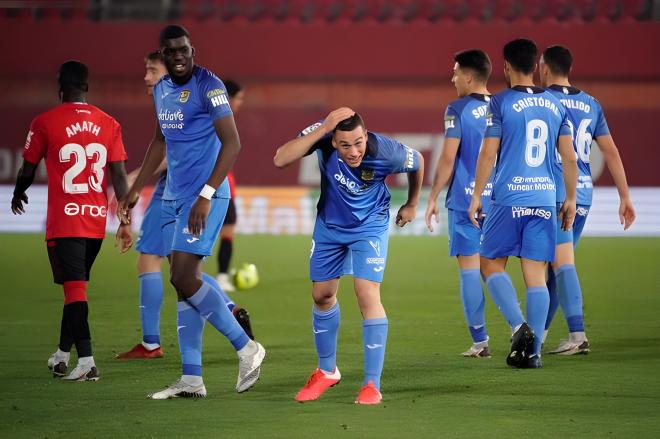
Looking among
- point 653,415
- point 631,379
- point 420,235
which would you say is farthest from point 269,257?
point 653,415

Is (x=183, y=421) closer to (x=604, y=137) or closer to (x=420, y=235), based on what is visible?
(x=604, y=137)

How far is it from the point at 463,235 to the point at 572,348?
1030mm

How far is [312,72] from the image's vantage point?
2072 cm

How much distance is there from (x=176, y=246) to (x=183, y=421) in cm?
103

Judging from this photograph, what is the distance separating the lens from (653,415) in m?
5.66

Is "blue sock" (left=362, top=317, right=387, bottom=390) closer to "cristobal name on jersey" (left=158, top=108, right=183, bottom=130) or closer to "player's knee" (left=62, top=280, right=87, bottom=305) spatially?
"cristobal name on jersey" (left=158, top=108, right=183, bottom=130)

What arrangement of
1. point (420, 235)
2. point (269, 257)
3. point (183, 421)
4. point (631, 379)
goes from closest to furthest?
point (183, 421) < point (631, 379) < point (269, 257) < point (420, 235)

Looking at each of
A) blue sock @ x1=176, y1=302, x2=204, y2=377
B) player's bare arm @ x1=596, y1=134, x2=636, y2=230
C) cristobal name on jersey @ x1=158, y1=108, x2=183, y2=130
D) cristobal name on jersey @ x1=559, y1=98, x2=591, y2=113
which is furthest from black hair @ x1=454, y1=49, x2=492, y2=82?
blue sock @ x1=176, y1=302, x2=204, y2=377

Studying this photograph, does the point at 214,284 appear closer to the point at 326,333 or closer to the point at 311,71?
the point at 326,333

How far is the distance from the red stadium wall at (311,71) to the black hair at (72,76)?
13699 millimetres

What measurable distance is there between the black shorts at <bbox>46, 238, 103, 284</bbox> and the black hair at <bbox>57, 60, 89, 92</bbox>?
0.91 metres

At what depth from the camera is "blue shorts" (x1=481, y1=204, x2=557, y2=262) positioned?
715 cm

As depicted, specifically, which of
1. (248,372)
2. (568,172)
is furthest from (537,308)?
(248,372)

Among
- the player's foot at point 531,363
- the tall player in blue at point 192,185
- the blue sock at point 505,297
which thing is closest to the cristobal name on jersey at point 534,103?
the blue sock at point 505,297
